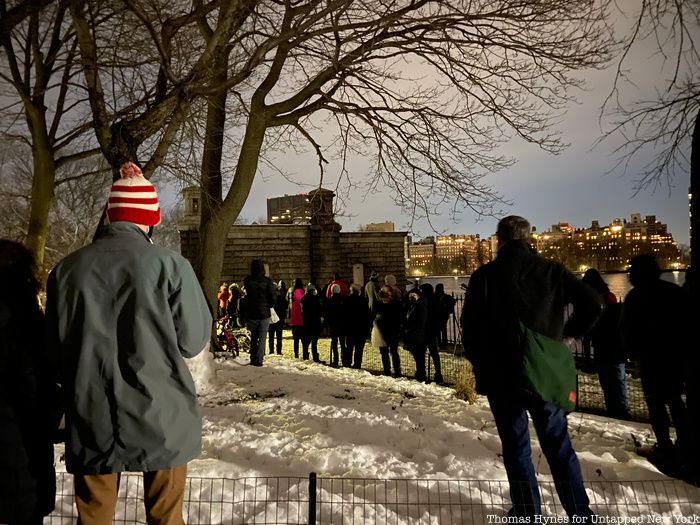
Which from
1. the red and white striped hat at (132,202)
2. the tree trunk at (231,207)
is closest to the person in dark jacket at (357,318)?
the tree trunk at (231,207)

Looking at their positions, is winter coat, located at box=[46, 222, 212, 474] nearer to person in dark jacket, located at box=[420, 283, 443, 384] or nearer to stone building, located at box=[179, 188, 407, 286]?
person in dark jacket, located at box=[420, 283, 443, 384]

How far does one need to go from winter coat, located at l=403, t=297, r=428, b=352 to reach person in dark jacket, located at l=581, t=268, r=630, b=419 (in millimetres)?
3068

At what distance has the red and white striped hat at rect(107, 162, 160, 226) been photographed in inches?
93.3

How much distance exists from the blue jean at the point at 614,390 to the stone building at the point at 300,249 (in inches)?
771

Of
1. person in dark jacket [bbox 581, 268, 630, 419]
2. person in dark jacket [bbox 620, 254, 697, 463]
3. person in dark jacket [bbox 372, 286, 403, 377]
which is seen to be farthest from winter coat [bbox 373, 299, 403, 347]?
person in dark jacket [bbox 620, 254, 697, 463]

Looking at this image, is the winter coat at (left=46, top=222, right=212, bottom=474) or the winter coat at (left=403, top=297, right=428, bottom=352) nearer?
the winter coat at (left=46, top=222, right=212, bottom=474)

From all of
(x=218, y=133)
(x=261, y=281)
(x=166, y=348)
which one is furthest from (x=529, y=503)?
(x=218, y=133)

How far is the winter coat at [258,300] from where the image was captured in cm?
904

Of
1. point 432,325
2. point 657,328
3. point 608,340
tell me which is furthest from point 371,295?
point 657,328

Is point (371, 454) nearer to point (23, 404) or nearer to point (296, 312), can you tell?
point (23, 404)

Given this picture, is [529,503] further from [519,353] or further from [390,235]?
[390,235]

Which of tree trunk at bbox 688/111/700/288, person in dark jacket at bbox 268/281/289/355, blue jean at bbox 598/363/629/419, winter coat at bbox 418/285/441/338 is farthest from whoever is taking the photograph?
person in dark jacket at bbox 268/281/289/355

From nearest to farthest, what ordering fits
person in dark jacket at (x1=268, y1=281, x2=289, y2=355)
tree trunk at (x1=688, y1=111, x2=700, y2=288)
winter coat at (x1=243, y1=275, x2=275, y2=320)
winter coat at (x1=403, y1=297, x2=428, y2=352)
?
tree trunk at (x1=688, y1=111, x2=700, y2=288) < winter coat at (x1=403, y1=297, x2=428, y2=352) < winter coat at (x1=243, y1=275, x2=275, y2=320) < person in dark jacket at (x1=268, y1=281, x2=289, y2=355)

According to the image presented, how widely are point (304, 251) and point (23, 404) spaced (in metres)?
24.5
